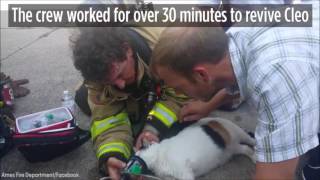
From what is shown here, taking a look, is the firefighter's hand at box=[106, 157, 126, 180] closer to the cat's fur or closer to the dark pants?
the cat's fur

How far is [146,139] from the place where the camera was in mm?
1843

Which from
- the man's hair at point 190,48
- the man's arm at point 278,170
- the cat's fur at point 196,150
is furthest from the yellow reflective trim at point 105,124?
the man's arm at point 278,170

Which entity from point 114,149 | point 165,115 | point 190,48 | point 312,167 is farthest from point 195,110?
point 190,48

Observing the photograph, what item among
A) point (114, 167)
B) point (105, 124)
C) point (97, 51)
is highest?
point (97, 51)

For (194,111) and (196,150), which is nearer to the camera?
(196,150)

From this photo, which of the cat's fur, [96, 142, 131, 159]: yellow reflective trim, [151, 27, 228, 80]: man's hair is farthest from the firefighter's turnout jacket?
[151, 27, 228, 80]: man's hair

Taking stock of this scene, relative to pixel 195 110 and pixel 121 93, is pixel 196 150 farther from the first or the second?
pixel 121 93

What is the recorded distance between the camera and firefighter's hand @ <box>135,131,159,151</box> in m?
1.83

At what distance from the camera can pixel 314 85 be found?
1090mm

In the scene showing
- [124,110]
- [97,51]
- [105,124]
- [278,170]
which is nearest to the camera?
[278,170]

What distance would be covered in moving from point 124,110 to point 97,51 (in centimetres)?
49

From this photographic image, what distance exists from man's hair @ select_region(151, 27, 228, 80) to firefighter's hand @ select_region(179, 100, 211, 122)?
0.69 m

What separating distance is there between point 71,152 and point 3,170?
369mm

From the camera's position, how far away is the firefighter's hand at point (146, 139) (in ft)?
6.00
